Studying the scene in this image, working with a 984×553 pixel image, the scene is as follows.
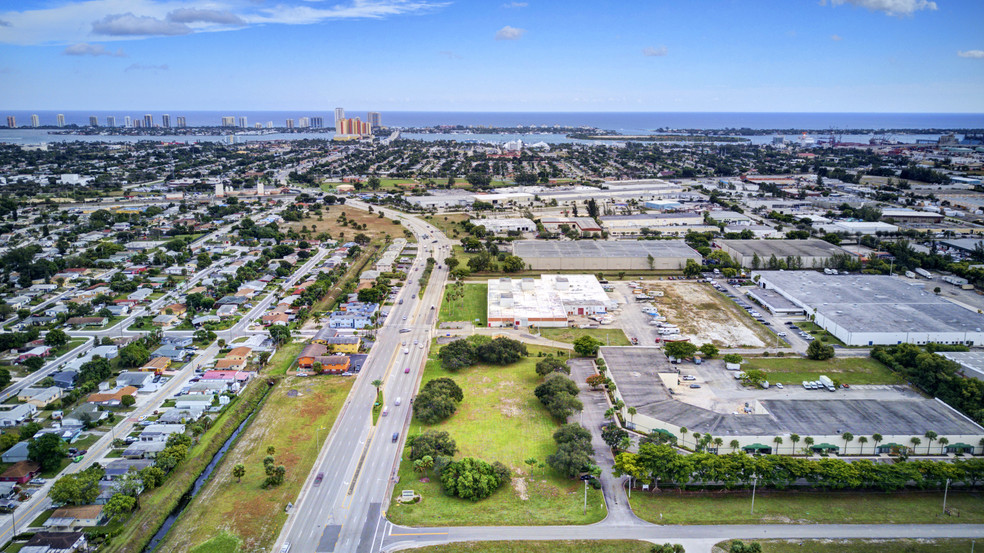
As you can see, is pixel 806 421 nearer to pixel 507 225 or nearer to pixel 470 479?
pixel 470 479

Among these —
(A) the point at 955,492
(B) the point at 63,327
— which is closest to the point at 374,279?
(B) the point at 63,327

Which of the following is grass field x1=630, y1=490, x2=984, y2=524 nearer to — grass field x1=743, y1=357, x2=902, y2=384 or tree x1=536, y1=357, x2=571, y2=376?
grass field x1=743, y1=357, x2=902, y2=384

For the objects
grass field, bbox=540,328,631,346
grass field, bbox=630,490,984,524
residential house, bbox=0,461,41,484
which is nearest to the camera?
grass field, bbox=630,490,984,524

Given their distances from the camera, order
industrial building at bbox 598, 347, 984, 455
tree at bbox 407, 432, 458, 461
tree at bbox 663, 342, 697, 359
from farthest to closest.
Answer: tree at bbox 663, 342, 697, 359, industrial building at bbox 598, 347, 984, 455, tree at bbox 407, 432, 458, 461

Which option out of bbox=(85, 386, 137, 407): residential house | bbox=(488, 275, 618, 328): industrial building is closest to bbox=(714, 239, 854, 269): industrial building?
bbox=(488, 275, 618, 328): industrial building

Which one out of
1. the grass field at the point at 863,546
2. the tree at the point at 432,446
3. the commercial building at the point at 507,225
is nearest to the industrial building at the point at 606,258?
the commercial building at the point at 507,225

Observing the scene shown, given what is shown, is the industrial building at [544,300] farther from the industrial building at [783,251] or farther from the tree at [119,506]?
the tree at [119,506]
